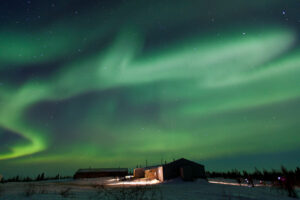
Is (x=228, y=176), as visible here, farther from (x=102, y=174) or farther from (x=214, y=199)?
(x=214, y=199)

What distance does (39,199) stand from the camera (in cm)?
923

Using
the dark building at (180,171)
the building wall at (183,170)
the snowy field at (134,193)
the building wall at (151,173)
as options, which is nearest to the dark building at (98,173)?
the building wall at (151,173)

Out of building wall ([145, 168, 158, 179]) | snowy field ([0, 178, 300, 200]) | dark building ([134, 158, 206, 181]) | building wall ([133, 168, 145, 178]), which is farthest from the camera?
building wall ([133, 168, 145, 178])

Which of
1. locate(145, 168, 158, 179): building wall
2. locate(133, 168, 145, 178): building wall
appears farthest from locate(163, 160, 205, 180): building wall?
locate(133, 168, 145, 178): building wall

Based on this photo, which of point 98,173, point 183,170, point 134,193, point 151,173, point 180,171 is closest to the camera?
point 134,193

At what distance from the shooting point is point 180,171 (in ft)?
127

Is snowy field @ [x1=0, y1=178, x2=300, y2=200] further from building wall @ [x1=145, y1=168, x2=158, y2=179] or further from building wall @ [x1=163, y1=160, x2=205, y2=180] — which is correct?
building wall @ [x1=145, y1=168, x2=158, y2=179]

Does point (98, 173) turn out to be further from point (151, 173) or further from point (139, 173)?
point (151, 173)

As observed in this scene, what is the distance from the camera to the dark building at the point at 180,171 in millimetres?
37156

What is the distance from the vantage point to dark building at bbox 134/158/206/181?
37.2 metres

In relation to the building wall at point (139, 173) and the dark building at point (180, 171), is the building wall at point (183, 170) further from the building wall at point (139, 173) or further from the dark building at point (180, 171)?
the building wall at point (139, 173)

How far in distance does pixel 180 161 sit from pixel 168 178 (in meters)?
4.69

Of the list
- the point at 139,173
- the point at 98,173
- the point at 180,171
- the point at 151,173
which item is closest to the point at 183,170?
the point at 180,171

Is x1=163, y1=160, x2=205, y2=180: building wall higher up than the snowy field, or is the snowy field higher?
x1=163, y1=160, x2=205, y2=180: building wall
